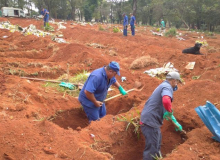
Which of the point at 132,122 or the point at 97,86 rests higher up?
the point at 97,86

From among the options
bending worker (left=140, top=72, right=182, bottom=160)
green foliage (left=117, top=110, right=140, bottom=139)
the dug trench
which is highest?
bending worker (left=140, top=72, right=182, bottom=160)

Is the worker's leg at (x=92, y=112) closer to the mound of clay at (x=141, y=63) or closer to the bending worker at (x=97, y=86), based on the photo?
the bending worker at (x=97, y=86)

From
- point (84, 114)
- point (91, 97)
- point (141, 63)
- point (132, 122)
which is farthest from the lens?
point (141, 63)

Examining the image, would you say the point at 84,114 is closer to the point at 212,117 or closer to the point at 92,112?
the point at 92,112

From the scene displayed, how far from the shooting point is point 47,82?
579 cm

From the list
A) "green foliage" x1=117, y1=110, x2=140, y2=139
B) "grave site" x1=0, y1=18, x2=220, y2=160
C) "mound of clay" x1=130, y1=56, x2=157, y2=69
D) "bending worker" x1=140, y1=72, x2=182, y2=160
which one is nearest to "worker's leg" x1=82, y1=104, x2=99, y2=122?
"grave site" x1=0, y1=18, x2=220, y2=160

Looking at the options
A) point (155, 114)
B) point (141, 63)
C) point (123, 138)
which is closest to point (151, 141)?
point (155, 114)

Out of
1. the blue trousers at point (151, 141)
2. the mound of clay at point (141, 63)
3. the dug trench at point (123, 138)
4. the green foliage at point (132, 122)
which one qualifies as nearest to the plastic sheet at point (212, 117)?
the blue trousers at point (151, 141)

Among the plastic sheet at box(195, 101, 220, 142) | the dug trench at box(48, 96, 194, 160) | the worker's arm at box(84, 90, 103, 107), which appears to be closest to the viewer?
the plastic sheet at box(195, 101, 220, 142)

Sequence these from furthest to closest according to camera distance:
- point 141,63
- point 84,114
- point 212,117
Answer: point 141,63 < point 84,114 < point 212,117

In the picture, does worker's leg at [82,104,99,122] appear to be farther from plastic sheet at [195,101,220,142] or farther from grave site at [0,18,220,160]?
plastic sheet at [195,101,220,142]

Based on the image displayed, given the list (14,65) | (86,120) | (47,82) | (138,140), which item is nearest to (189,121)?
(138,140)

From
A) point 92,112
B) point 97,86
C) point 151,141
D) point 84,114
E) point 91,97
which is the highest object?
point 97,86

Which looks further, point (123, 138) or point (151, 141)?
point (123, 138)
